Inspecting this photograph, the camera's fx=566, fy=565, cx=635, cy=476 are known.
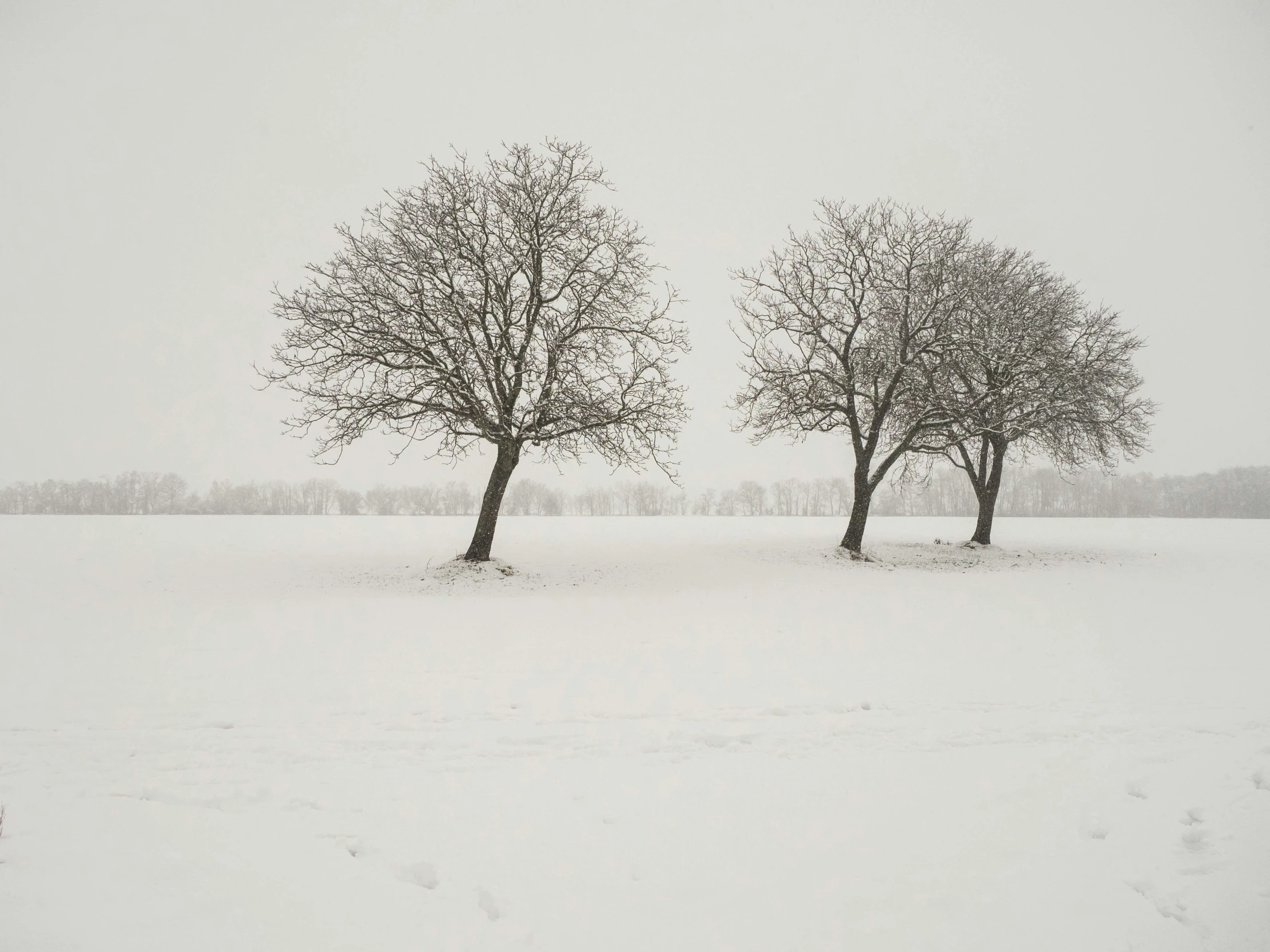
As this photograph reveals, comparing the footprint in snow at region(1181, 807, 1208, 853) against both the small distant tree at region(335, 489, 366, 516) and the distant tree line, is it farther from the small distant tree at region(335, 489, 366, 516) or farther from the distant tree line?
the small distant tree at region(335, 489, 366, 516)

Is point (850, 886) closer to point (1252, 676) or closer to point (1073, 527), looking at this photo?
point (1252, 676)

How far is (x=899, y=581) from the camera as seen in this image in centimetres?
1573

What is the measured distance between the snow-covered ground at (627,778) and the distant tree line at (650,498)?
2009 inches

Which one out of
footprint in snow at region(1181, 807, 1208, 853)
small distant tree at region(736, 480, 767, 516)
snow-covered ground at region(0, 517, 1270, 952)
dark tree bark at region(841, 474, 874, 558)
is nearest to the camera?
snow-covered ground at region(0, 517, 1270, 952)

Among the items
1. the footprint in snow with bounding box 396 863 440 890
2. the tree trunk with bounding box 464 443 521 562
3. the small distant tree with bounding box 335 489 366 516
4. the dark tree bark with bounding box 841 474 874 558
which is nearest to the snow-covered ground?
the footprint in snow with bounding box 396 863 440 890

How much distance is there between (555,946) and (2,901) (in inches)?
123

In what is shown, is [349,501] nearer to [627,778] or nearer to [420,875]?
[627,778]

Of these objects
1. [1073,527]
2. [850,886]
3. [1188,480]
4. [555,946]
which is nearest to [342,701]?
[555,946]

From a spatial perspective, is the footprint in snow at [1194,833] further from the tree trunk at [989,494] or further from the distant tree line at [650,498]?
the distant tree line at [650,498]

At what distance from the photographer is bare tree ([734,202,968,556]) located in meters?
20.0

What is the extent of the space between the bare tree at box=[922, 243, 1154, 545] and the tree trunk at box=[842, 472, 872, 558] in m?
3.56

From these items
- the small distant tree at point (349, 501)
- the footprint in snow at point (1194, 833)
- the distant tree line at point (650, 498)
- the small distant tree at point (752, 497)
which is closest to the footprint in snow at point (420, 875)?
the footprint in snow at point (1194, 833)

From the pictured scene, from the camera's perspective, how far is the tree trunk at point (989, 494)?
22609 millimetres

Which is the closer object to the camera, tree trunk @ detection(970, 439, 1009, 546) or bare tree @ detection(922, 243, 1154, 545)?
bare tree @ detection(922, 243, 1154, 545)
